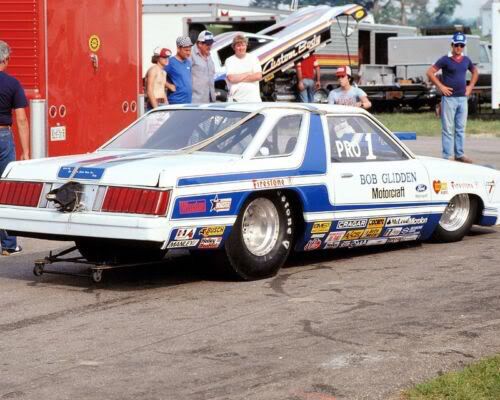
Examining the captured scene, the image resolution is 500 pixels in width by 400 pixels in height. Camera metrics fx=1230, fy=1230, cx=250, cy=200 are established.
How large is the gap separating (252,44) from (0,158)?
17714 mm

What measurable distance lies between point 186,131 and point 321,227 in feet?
4.15

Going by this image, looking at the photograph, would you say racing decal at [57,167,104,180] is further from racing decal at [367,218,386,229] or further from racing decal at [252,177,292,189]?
racing decal at [367,218,386,229]

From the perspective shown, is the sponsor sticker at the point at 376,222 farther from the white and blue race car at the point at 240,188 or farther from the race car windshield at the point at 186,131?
the race car windshield at the point at 186,131

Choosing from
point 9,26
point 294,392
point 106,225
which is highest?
point 9,26

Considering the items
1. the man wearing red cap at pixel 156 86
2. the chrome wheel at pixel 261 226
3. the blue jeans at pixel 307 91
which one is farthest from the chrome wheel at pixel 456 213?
the blue jeans at pixel 307 91

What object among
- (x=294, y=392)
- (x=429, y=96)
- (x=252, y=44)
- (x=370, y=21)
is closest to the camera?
Answer: (x=294, y=392)

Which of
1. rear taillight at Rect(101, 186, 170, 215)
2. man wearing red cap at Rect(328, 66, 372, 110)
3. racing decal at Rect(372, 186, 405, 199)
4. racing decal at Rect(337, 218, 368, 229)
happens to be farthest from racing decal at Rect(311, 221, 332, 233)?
man wearing red cap at Rect(328, 66, 372, 110)

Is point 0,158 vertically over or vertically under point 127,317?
over

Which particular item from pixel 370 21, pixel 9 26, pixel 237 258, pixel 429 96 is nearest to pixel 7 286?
pixel 237 258

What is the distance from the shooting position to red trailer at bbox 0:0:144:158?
13430 mm

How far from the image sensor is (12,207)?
8805 millimetres

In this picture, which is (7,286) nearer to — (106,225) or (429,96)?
(106,225)

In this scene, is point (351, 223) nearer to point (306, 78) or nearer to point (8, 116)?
point (8, 116)

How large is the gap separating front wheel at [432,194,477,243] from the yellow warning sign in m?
5.39
